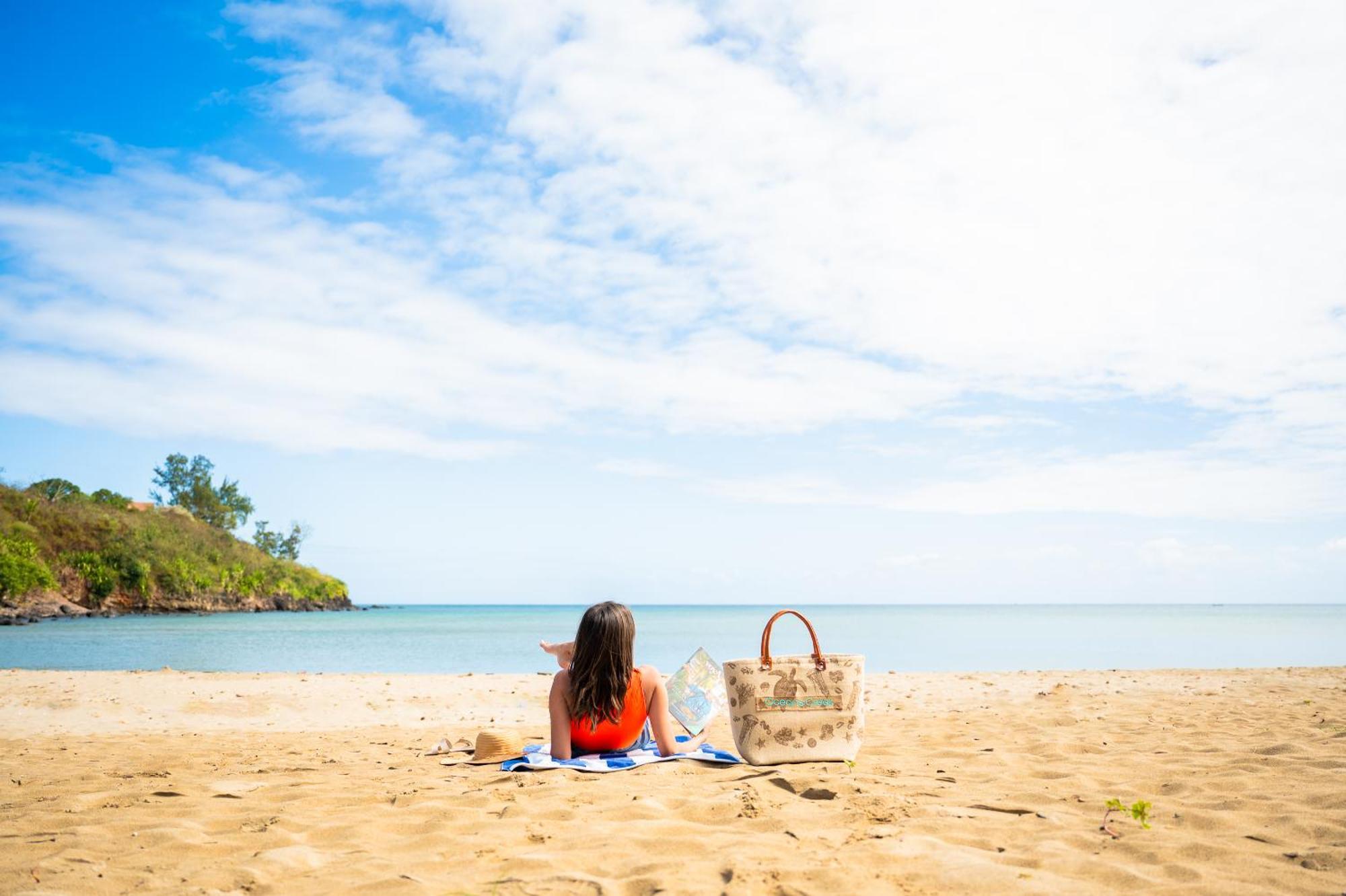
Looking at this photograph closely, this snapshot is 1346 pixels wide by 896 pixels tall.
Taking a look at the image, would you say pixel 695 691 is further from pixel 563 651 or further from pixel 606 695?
pixel 563 651

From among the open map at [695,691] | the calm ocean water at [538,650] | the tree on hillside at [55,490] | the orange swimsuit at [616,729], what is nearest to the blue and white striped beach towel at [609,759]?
the orange swimsuit at [616,729]

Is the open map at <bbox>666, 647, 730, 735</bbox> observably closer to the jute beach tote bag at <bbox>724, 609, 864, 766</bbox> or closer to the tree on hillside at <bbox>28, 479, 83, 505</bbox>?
the jute beach tote bag at <bbox>724, 609, 864, 766</bbox>

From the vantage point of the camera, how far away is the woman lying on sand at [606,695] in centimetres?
587

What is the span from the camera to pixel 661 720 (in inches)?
245

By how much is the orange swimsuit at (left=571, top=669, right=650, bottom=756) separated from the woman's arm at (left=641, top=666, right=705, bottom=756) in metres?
0.09

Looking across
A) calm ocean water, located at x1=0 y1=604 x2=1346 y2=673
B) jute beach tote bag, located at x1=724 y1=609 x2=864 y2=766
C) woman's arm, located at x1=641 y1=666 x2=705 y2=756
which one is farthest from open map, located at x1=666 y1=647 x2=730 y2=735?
calm ocean water, located at x1=0 y1=604 x2=1346 y2=673

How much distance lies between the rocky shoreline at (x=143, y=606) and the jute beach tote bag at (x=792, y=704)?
50.6 m

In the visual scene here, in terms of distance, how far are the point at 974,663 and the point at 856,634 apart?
1976cm

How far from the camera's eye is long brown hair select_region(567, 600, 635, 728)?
583 cm

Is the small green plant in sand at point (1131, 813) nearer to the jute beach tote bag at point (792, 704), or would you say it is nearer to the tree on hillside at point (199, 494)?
the jute beach tote bag at point (792, 704)

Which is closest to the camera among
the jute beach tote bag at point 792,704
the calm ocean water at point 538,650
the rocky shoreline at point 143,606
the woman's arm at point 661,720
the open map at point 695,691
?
the jute beach tote bag at point 792,704

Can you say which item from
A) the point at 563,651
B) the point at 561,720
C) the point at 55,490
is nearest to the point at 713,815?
the point at 561,720

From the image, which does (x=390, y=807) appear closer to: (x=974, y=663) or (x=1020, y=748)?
(x=1020, y=748)

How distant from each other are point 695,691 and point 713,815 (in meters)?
2.54
